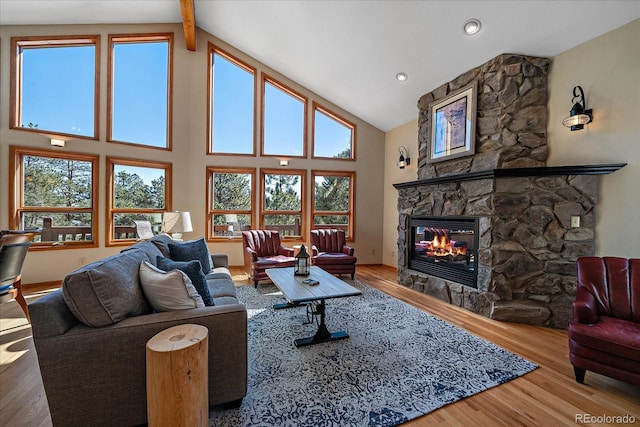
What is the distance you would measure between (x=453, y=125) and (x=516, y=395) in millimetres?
3356

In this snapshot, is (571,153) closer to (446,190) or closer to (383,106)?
(446,190)

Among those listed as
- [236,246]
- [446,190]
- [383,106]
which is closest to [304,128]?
[383,106]

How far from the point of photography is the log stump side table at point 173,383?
1.30 m

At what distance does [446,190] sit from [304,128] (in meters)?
3.44

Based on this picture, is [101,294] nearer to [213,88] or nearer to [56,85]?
[56,85]

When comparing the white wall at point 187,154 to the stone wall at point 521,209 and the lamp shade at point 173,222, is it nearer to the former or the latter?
the lamp shade at point 173,222

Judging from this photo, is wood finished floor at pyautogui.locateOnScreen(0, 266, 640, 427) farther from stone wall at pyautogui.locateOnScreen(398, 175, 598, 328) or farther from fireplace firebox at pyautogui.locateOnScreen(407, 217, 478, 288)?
fireplace firebox at pyautogui.locateOnScreen(407, 217, 478, 288)

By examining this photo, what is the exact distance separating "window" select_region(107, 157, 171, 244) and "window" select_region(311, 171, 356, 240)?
305 centimetres

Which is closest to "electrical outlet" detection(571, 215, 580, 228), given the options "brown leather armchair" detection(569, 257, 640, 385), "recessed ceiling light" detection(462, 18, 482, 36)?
"brown leather armchair" detection(569, 257, 640, 385)

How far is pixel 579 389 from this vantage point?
1.94 meters

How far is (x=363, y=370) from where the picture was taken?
6.89 feet

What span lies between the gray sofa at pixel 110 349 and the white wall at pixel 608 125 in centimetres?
369

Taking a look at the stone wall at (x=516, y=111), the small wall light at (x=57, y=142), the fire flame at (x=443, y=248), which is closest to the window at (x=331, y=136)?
the fire flame at (x=443, y=248)

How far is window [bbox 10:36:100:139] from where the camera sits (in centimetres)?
429
